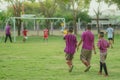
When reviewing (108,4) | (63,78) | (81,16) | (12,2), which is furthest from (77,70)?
(81,16)

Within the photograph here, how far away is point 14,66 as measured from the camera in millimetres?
16688

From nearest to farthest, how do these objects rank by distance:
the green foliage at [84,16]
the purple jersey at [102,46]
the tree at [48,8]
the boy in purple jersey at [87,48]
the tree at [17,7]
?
the purple jersey at [102,46], the boy in purple jersey at [87,48], the tree at [17,7], the tree at [48,8], the green foliage at [84,16]

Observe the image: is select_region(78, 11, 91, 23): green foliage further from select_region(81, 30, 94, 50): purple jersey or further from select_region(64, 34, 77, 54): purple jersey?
select_region(64, 34, 77, 54): purple jersey

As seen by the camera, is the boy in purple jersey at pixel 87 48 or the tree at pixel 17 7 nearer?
the boy in purple jersey at pixel 87 48

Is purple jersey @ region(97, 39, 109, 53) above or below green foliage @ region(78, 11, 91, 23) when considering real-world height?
above

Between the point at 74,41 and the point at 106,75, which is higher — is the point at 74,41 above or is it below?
above

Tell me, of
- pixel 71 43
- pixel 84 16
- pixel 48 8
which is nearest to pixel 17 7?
pixel 48 8

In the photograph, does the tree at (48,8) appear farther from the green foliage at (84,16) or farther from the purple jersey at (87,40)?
the purple jersey at (87,40)

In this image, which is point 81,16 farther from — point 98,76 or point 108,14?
point 98,76

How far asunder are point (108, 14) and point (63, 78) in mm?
83345

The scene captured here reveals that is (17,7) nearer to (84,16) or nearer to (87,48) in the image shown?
(84,16)

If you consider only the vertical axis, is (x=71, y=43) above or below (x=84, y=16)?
above

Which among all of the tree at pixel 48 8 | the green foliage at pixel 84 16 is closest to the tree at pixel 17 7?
the tree at pixel 48 8

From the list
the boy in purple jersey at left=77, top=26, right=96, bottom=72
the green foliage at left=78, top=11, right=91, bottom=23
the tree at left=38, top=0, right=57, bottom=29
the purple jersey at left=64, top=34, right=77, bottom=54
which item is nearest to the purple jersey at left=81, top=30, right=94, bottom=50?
the boy in purple jersey at left=77, top=26, right=96, bottom=72
